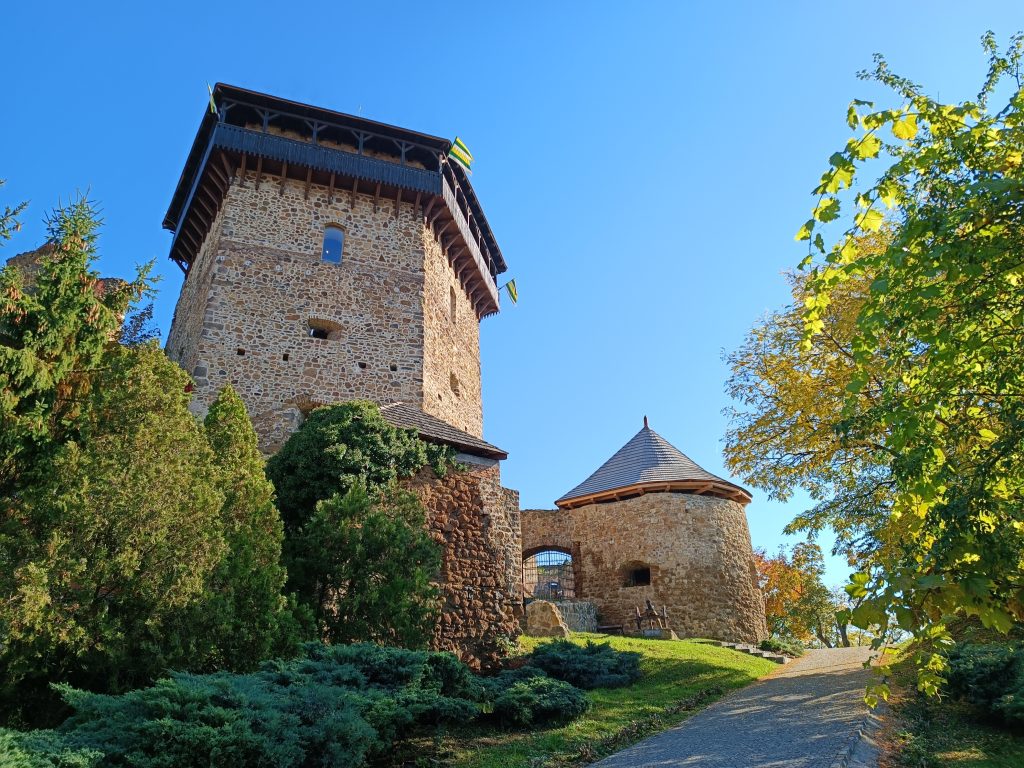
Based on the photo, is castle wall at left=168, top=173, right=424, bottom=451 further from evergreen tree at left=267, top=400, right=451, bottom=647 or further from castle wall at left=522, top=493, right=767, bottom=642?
castle wall at left=522, top=493, right=767, bottom=642

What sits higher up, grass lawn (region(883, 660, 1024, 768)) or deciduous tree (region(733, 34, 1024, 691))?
deciduous tree (region(733, 34, 1024, 691))

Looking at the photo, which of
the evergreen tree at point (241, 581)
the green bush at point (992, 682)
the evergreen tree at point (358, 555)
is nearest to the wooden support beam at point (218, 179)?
the evergreen tree at point (358, 555)

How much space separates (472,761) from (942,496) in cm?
416

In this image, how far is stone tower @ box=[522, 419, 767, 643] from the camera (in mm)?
16234

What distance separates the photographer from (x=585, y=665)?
9.06m

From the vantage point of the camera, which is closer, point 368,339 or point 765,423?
point 765,423

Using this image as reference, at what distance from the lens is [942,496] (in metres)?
3.95

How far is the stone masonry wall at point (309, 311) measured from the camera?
14352 millimetres

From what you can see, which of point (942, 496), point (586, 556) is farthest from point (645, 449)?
point (942, 496)

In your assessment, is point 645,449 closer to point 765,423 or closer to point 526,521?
point 526,521

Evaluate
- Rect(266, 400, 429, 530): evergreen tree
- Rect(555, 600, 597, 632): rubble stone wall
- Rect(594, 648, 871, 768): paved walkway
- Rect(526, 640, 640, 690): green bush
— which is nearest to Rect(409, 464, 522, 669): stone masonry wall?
Rect(266, 400, 429, 530): evergreen tree

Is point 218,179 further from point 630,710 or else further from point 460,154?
point 630,710

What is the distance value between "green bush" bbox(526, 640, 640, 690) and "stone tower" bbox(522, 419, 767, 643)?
21.8ft

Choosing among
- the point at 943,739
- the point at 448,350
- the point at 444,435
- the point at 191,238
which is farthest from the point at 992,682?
the point at 191,238
